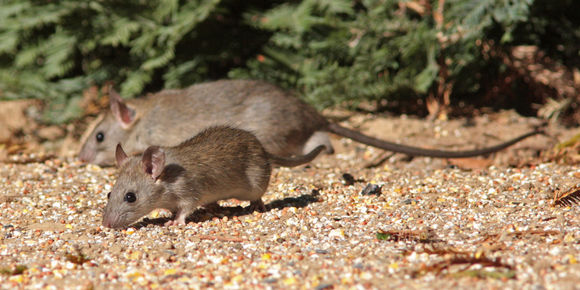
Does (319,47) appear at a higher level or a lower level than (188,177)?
higher

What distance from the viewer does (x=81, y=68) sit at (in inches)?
380

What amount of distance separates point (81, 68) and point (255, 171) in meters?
5.47

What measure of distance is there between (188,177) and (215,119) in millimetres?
2126

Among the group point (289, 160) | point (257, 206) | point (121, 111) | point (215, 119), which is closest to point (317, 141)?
point (215, 119)

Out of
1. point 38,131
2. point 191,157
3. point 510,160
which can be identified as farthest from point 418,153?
point 38,131

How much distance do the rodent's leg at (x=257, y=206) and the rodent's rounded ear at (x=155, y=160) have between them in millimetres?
885

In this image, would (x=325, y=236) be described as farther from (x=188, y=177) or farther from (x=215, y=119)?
(x=215, y=119)

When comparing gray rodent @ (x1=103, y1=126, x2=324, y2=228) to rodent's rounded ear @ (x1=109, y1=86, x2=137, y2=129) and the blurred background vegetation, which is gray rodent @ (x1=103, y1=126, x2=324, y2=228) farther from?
the blurred background vegetation

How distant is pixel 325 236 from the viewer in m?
4.53

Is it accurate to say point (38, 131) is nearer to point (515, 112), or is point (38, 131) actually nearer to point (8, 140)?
point (8, 140)

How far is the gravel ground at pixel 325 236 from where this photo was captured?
3.68 metres

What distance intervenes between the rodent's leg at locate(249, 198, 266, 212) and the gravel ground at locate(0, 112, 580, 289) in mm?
81

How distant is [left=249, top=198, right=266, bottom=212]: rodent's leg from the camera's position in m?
5.36

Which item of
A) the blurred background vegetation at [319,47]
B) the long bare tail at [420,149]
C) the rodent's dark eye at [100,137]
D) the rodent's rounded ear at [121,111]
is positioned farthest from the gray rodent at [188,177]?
the blurred background vegetation at [319,47]
